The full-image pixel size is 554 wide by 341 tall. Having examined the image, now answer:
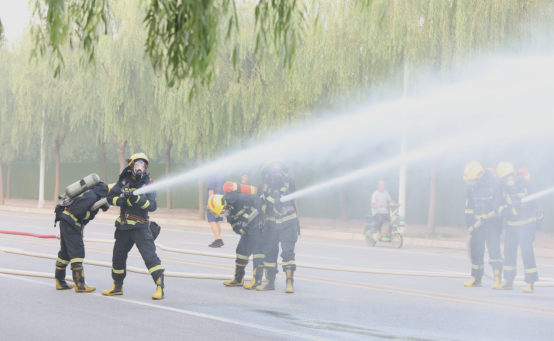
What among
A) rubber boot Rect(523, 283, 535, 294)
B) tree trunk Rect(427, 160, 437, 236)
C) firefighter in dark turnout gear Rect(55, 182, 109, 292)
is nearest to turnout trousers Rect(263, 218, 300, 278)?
firefighter in dark turnout gear Rect(55, 182, 109, 292)

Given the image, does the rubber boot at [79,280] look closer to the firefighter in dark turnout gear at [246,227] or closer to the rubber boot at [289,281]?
the firefighter in dark turnout gear at [246,227]

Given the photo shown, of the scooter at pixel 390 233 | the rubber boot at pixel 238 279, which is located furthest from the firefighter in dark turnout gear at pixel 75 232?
the scooter at pixel 390 233

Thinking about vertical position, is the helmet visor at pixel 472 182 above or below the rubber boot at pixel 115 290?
above

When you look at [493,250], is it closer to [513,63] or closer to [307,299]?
[307,299]

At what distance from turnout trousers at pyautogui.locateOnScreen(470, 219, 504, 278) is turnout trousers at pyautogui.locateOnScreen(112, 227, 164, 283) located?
443 centimetres

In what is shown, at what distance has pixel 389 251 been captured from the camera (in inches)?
583

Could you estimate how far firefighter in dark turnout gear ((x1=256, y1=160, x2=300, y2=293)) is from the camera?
862 cm

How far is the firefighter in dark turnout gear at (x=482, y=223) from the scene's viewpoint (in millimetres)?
9234

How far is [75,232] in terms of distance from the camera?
840cm

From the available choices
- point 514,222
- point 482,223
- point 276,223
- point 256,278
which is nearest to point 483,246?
point 482,223

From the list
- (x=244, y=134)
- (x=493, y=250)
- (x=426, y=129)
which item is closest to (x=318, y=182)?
(x=244, y=134)

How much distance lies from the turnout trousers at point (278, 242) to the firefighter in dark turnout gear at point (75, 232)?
2177 millimetres

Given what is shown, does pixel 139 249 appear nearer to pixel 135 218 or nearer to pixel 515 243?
pixel 135 218

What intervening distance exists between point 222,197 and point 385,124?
12581 millimetres
